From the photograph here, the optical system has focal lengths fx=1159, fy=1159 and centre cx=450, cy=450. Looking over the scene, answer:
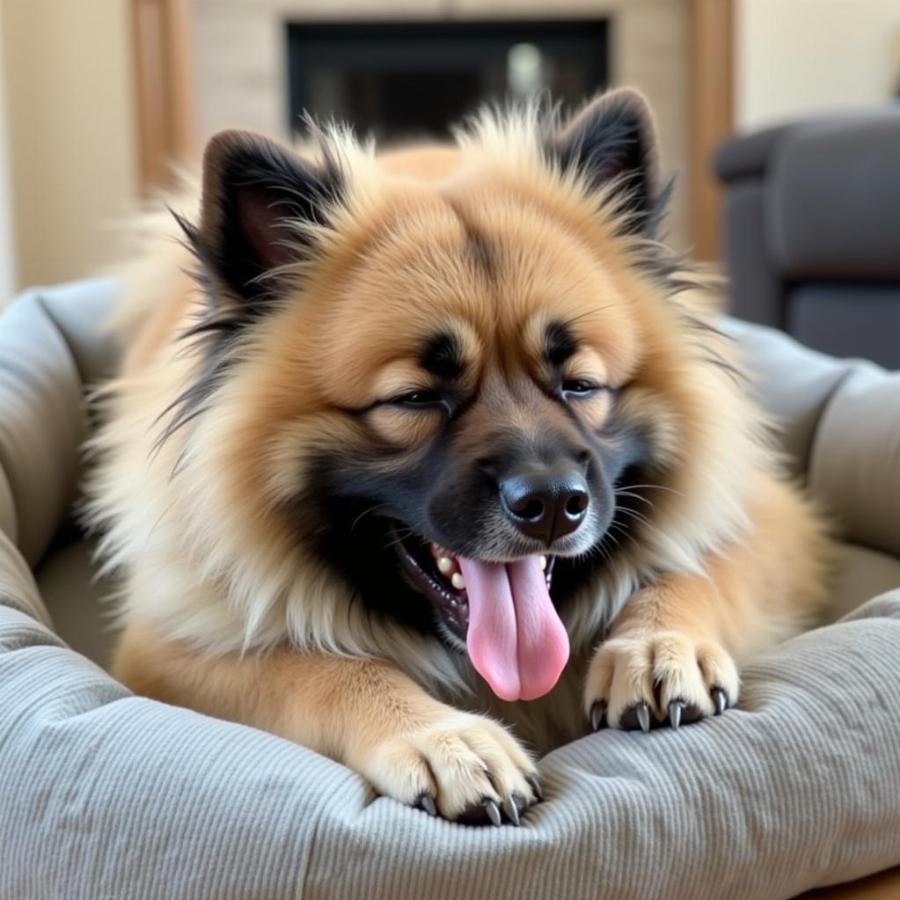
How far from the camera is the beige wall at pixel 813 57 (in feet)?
18.9

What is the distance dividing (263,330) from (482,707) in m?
0.53

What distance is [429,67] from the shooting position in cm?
595

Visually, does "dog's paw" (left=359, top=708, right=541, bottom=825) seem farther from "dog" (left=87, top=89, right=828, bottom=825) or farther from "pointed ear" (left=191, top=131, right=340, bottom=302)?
"pointed ear" (left=191, top=131, right=340, bottom=302)

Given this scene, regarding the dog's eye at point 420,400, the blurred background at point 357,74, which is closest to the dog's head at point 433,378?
the dog's eye at point 420,400

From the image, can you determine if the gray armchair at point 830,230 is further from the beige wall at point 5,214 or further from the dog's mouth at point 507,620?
the beige wall at point 5,214

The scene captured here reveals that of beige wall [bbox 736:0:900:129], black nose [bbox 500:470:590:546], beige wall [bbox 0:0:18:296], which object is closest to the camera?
black nose [bbox 500:470:590:546]

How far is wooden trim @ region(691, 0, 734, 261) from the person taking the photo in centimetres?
566

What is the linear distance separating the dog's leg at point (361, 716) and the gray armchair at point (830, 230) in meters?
2.15

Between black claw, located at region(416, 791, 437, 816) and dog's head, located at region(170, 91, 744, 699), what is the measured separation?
22 centimetres

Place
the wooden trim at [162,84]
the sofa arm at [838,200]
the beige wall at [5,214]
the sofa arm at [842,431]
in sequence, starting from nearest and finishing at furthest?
the sofa arm at [842,431] < the sofa arm at [838,200] < the beige wall at [5,214] < the wooden trim at [162,84]

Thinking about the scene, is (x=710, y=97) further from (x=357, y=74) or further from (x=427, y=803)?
(x=427, y=803)

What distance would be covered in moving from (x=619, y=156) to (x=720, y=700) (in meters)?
0.70

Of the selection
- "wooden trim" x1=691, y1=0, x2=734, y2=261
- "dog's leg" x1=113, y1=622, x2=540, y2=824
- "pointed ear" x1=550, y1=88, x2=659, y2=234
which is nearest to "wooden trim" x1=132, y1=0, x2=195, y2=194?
"wooden trim" x1=691, y1=0, x2=734, y2=261

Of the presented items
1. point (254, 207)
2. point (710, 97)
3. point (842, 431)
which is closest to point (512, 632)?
point (254, 207)
